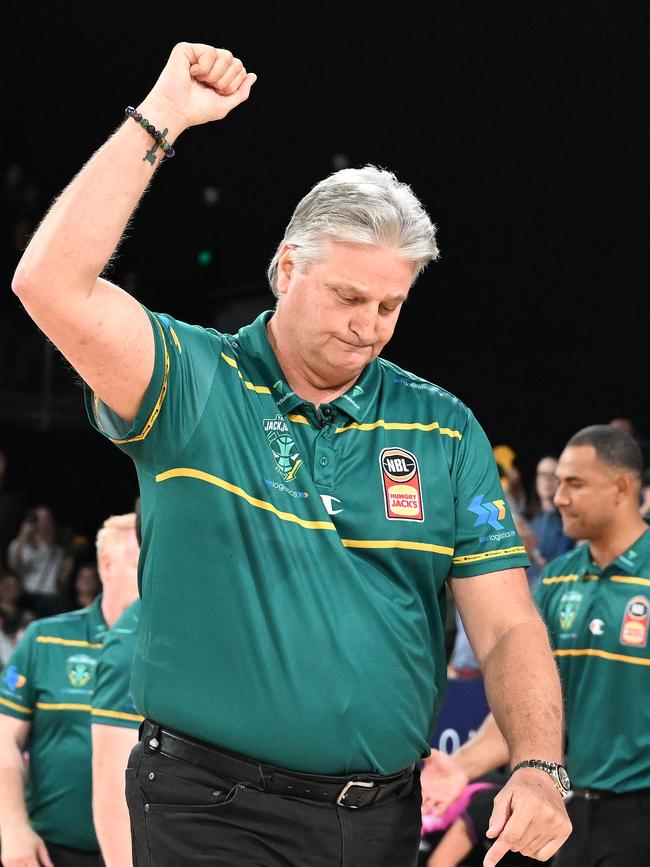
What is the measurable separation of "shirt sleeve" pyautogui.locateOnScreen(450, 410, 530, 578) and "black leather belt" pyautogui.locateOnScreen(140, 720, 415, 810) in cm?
43

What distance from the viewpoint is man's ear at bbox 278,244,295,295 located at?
7.53 feet

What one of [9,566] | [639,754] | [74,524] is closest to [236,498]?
[639,754]

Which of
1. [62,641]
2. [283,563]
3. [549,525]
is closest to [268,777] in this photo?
[283,563]

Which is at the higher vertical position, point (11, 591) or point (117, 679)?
point (117, 679)

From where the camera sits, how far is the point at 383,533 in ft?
7.07

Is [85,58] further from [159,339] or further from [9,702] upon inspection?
[159,339]

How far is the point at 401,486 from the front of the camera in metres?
2.20

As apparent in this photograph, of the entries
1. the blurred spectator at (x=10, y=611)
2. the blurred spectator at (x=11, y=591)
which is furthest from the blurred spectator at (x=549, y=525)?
the blurred spectator at (x=11, y=591)

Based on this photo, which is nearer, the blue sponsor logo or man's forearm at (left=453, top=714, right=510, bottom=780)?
the blue sponsor logo

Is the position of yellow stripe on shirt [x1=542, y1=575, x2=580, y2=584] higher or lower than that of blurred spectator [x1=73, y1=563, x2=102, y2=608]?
higher

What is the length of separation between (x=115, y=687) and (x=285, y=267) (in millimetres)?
1680

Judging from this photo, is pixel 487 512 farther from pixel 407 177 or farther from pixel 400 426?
pixel 407 177

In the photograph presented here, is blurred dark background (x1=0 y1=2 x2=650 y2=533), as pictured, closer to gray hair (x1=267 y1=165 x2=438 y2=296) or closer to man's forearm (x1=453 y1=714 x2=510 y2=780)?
man's forearm (x1=453 y1=714 x2=510 y2=780)

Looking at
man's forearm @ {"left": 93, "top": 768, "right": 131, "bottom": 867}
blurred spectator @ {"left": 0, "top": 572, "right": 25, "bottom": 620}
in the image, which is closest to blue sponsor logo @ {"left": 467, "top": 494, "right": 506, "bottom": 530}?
man's forearm @ {"left": 93, "top": 768, "right": 131, "bottom": 867}
